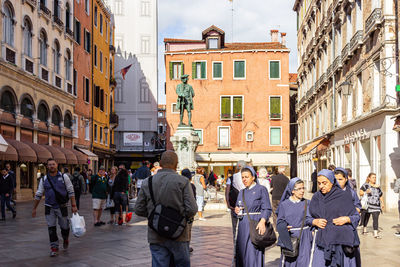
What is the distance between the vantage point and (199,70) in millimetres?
45969

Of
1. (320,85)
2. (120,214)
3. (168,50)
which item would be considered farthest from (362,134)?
(168,50)

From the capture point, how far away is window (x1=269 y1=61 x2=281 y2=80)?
45656mm

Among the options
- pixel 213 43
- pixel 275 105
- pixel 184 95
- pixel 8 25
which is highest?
pixel 213 43

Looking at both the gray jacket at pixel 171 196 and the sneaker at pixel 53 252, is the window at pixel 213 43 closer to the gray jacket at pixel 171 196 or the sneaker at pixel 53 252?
the sneaker at pixel 53 252

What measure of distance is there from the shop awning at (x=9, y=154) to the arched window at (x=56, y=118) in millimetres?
8281

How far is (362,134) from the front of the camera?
22672 millimetres

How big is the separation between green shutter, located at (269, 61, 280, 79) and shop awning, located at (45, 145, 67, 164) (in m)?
22.6

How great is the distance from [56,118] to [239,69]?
19742 millimetres

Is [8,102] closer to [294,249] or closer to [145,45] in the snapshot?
[294,249]

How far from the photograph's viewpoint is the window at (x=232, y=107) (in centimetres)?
4566

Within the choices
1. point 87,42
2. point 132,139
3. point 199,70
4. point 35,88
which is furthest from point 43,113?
point 132,139

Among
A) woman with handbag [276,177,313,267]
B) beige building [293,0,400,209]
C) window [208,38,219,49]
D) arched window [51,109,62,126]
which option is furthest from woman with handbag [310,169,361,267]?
window [208,38,219,49]

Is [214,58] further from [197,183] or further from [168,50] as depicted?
[197,183]

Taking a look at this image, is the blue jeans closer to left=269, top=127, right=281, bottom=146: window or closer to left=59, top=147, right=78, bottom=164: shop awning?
left=59, top=147, right=78, bottom=164: shop awning
